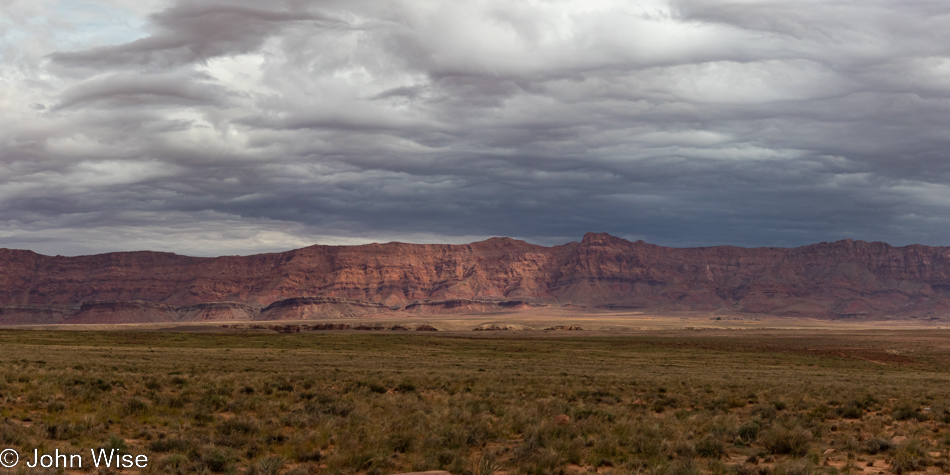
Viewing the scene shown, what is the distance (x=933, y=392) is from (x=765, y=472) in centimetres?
1899

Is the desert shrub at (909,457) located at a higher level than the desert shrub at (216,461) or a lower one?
lower

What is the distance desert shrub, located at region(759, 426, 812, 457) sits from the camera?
48.6 feet

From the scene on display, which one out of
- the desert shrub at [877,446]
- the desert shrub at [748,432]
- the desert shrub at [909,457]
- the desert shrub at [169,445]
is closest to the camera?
the desert shrub at [169,445]

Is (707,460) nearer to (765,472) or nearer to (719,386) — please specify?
(765,472)

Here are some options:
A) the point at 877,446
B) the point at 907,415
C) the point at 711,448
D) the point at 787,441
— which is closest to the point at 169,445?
the point at 711,448

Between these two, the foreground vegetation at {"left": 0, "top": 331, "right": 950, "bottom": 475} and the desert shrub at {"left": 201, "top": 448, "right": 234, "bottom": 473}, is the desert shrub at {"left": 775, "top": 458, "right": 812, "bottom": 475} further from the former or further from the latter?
the desert shrub at {"left": 201, "top": 448, "right": 234, "bottom": 473}

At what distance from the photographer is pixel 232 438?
14.3 metres

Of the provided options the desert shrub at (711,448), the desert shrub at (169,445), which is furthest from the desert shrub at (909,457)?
the desert shrub at (169,445)

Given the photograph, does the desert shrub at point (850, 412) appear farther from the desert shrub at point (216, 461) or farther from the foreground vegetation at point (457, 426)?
the desert shrub at point (216, 461)

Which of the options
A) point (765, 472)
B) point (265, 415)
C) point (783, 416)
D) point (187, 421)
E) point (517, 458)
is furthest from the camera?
point (783, 416)

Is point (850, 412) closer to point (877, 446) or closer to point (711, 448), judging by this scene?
point (877, 446)

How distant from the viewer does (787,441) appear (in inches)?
594

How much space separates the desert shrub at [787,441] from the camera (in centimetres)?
1481

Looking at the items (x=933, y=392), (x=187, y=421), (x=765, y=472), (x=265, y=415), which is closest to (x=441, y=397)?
(x=265, y=415)
